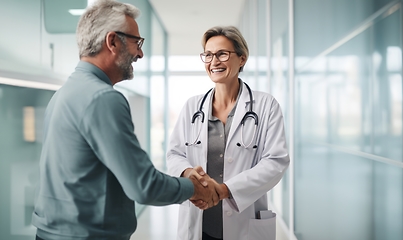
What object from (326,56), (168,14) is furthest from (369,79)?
(168,14)

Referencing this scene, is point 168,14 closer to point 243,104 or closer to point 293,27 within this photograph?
point 293,27

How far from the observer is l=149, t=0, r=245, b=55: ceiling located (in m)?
7.25

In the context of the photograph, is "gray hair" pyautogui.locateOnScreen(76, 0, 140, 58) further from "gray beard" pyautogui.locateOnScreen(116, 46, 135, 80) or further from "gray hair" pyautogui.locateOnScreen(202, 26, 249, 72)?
"gray hair" pyautogui.locateOnScreen(202, 26, 249, 72)

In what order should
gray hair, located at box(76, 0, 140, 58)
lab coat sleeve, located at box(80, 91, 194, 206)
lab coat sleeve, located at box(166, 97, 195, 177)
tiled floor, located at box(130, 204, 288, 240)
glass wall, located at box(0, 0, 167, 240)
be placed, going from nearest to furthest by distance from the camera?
1. lab coat sleeve, located at box(80, 91, 194, 206)
2. gray hair, located at box(76, 0, 140, 58)
3. lab coat sleeve, located at box(166, 97, 195, 177)
4. glass wall, located at box(0, 0, 167, 240)
5. tiled floor, located at box(130, 204, 288, 240)

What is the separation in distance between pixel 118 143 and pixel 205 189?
0.56 metres

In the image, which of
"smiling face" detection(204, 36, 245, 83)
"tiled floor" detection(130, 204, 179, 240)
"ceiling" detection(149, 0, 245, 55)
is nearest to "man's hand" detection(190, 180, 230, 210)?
"smiling face" detection(204, 36, 245, 83)

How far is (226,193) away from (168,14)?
704 cm

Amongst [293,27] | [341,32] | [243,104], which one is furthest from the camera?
[293,27]

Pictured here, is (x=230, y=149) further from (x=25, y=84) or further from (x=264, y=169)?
(x=25, y=84)

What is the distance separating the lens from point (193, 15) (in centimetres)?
817

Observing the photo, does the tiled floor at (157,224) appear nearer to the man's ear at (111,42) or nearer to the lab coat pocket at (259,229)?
the lab coat pocket at (259,229)

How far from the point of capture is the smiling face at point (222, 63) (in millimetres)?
1829

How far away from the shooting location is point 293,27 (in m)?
3.04

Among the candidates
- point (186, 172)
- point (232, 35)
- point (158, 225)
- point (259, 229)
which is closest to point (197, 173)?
point (186, 172)
